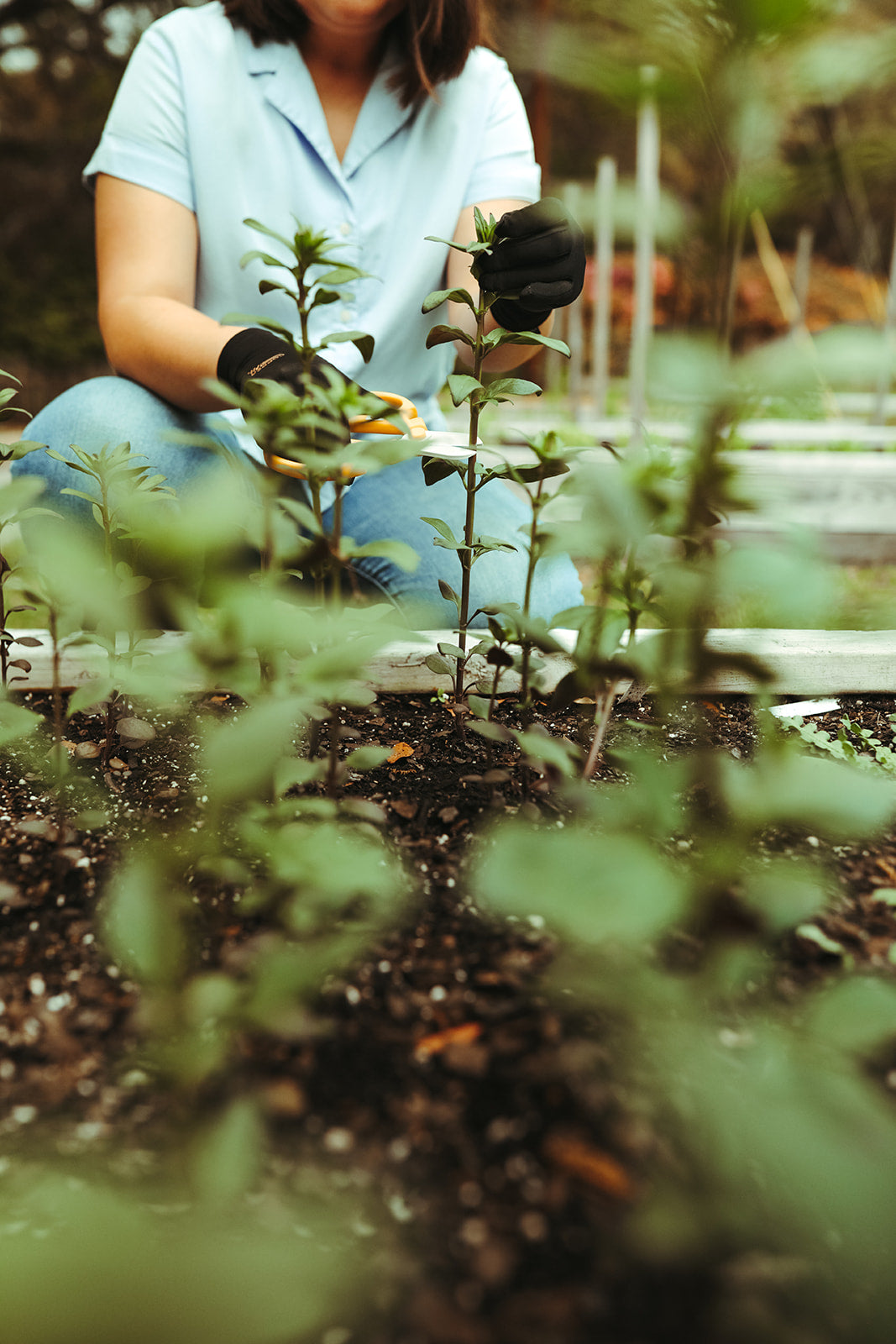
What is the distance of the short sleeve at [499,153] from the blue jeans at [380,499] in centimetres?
66

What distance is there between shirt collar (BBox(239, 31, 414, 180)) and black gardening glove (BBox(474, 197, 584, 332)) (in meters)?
0.71

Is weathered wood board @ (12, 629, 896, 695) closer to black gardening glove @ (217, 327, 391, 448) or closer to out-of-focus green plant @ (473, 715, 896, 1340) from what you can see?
black gardening glove @ (217, 327, 391, 448)

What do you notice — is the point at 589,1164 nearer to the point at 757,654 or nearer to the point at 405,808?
the point at 405,808

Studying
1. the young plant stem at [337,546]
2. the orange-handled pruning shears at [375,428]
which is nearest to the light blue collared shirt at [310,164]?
the orange-handled pruning shears at [375,428]

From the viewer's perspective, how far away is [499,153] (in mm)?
2027

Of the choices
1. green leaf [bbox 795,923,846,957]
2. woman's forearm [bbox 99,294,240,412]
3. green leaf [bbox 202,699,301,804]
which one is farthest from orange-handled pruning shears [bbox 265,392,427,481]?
green leaf [bbox 795,923,846,957]

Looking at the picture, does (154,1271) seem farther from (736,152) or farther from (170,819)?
(736,152)

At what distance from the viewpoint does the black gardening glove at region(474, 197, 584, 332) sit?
4.29 ft

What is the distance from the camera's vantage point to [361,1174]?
578 millimetres

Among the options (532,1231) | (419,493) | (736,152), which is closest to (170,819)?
(532,1231)

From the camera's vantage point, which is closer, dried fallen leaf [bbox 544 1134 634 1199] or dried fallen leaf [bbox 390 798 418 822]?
dried fallen leaf [bbox 544 1134 634 1199]

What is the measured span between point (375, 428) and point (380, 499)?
74cm

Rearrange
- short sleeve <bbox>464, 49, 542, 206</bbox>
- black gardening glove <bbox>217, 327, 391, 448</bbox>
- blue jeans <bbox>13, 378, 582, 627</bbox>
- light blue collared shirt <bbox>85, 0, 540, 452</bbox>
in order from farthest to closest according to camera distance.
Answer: short sleeve <bbox>464, 49, 542, 206</bbox> → light blue collared shirt <bbox>85, 0, 540, 452</bbox> → blue jeans <bbox>13, 378, 582, 627</bbox> → black gardening glove <bbox>217, 327, 391, 448</bbox>

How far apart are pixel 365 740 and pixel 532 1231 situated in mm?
653
